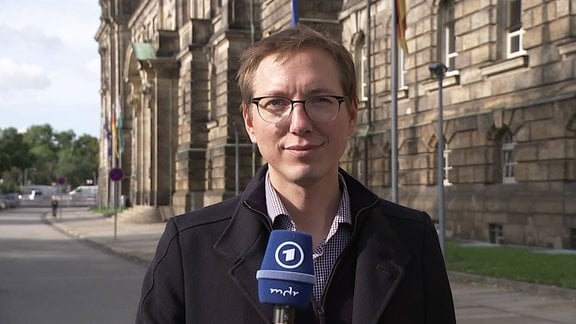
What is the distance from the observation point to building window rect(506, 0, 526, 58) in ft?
73.0

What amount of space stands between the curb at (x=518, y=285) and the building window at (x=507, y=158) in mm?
7258

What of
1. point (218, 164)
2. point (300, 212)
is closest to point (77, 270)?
point (300, 212)

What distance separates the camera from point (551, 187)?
786 inches

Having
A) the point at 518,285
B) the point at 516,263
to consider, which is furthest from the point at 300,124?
the point at 516,263

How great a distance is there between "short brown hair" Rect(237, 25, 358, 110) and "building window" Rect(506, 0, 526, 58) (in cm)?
2057

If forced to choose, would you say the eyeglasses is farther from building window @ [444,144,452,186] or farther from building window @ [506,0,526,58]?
building window @ [444,144,452,186]

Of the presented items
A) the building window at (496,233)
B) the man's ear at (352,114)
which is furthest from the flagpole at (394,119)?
the man's ear at (352,114)

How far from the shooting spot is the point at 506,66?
21.7m

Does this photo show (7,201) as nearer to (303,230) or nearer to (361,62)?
(361,62)

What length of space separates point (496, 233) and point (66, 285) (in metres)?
11.3

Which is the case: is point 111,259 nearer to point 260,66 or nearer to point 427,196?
point 427,196

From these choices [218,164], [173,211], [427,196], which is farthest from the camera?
[173,211]

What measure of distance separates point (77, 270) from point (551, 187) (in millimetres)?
11143

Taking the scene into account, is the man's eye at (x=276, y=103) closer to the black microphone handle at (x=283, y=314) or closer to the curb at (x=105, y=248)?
the black microphone handle at (x=283, y=314)
